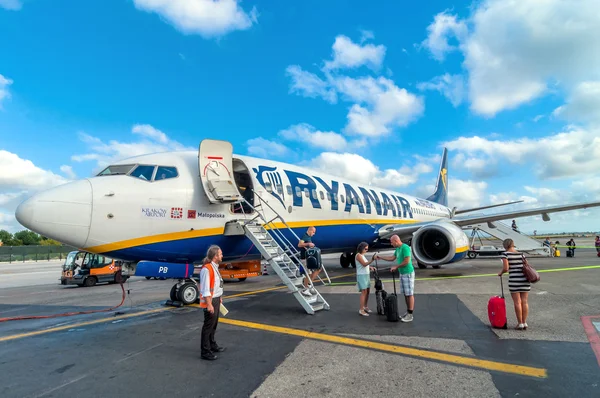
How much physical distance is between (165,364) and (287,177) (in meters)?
6.71

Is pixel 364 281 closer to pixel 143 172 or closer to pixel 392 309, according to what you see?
pixel 392 309

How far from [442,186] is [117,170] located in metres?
28.2

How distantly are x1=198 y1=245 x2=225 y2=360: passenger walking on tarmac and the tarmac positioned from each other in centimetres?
18

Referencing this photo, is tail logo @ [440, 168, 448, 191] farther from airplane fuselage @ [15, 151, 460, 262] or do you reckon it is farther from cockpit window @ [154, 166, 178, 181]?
cockpit window @ [154, 166, 178, 181]

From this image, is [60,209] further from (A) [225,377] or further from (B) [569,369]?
(B) [569,369]

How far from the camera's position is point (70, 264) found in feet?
54.9

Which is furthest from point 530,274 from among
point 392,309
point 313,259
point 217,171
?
point 217,171

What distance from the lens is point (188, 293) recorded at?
8781 mm

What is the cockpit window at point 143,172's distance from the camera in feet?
24.4

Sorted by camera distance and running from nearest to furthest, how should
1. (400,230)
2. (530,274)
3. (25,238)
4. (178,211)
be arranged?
(530,274) → (178,211) → (400,230) → (25,238)

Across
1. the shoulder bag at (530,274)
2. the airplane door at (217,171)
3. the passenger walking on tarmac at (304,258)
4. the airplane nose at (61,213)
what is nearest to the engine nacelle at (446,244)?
the passenger walking on tarmac at (304,258)

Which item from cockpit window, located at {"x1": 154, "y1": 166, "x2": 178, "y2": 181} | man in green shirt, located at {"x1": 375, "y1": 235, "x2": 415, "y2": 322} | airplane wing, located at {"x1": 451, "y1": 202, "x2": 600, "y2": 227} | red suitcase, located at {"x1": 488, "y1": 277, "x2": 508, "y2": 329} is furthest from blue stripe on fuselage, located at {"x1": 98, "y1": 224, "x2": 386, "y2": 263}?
airplane wing, located at {"x1": 451, "y1": 202, "x2": 600, "y2": 227}

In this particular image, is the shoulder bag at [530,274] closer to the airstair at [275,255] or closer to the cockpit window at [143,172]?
the airstair at [275,255]

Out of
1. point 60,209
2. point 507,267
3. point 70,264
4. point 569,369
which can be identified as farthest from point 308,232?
point 70,264
